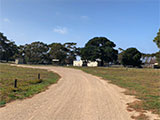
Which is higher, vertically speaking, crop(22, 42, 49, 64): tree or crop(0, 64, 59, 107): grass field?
crop(22, 42, 49, 64): tree

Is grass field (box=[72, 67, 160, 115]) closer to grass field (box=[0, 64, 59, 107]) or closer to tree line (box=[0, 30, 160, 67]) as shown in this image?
grass field (box=[0, 64, 59, 107])

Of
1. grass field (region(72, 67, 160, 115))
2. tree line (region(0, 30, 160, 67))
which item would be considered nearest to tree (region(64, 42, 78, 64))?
tree line (region(0, 30, 160, 67))

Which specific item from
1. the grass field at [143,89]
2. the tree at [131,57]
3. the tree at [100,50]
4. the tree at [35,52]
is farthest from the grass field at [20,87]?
the tree at [35,52]

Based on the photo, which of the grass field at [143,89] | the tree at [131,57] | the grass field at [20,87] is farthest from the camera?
the tree at [131,57]

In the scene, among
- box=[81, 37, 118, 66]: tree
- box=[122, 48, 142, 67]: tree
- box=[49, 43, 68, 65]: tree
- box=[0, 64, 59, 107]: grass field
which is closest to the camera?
box=[0, 64, 59, 107]: grass field

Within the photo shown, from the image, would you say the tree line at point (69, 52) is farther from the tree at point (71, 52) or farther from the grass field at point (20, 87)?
the grass field at point (20, 87)

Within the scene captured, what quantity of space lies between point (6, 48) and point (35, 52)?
1431 cm

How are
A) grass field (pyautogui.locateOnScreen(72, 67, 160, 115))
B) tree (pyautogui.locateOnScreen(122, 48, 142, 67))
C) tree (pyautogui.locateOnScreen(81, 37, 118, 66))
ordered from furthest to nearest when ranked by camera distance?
tree (pyautogui.locateOnScreen(122, 48, 142, 67)) < tree (pyautogui.locateOnScreen(81, 37, 118, 66)) < grass field (pyautogui.locateOnScreen(72, 67, 160, 115))

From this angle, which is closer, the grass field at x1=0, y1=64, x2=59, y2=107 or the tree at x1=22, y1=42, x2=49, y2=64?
the grass field at x1=0, y1=64, x2=59, y2=107

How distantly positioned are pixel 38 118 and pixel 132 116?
3.49 metres

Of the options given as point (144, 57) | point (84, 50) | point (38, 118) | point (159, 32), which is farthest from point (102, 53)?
point (38, 118)

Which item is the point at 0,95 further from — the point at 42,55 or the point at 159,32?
the point at 42,55

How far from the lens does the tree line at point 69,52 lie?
5067cm

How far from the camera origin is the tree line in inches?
1995
